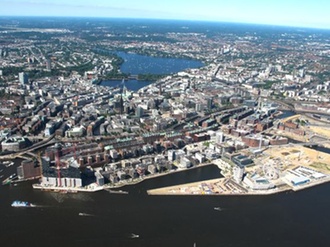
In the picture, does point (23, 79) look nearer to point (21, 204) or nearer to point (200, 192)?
point (21, 204)

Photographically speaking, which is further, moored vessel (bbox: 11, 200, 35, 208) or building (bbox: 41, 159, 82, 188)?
building (bbox: 41, 159, 82, 188)

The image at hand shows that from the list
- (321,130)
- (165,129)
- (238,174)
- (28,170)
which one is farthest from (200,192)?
(321,130)

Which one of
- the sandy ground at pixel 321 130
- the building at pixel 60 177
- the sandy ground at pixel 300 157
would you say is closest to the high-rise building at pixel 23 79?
the building at pixel 60 177

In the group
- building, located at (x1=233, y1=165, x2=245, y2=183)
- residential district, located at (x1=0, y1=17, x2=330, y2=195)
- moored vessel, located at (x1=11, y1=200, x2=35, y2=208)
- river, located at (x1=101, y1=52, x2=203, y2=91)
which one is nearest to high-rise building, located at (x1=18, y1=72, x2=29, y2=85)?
residential district, located at (x1=0, y1=17, x2=330, y2=195)

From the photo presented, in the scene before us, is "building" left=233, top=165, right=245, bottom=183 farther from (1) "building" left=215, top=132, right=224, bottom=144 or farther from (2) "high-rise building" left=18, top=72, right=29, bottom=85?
(2) "high-rise building" left=18, top=72, right=29, bottom=85

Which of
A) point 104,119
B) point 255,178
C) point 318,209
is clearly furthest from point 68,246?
point 104,119

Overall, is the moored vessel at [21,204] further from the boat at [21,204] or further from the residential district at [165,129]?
the residential district at [165,129]
